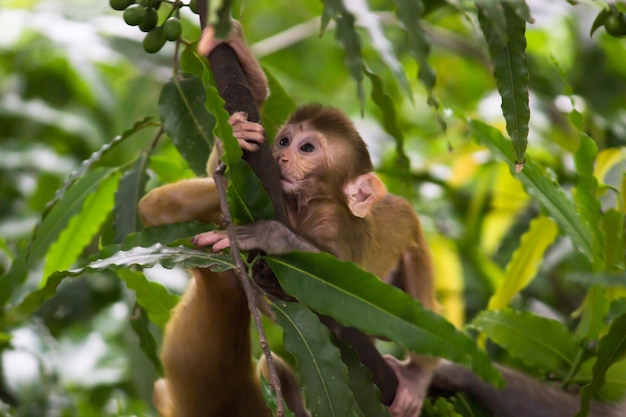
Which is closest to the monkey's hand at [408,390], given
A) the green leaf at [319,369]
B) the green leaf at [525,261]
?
the green leaf at [525,261]

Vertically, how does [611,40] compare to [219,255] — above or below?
below

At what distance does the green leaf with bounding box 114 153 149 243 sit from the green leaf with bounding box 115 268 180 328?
0.33 feet

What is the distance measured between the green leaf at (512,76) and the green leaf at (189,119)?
0.63m

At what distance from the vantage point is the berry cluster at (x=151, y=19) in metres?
1.42

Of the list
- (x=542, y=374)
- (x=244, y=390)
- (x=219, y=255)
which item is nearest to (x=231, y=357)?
(x=244, y=390)

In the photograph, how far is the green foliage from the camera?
1322mm

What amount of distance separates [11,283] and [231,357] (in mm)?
478

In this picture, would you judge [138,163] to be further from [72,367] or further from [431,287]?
[72,367]

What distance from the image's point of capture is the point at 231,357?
173 centimetres

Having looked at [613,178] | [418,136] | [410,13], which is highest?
[410,13]

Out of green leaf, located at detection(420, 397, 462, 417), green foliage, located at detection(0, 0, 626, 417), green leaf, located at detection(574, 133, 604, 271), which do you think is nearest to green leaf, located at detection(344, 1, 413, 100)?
green foliage, located at detection(0, 0, 626, 417)

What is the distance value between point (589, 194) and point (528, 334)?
32 centimetres

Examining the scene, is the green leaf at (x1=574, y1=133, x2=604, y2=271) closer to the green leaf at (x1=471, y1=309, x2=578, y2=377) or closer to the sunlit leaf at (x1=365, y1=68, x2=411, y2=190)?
the green leaf at (x1=471, y1=309, x2=578, y2=377)

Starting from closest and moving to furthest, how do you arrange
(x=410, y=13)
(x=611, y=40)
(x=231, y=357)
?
(x=410, y=13) < (x=231, y=357) < (x=611, y=40)
